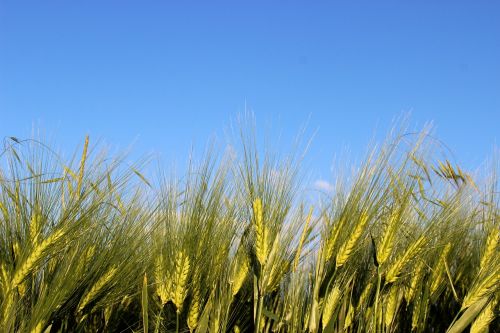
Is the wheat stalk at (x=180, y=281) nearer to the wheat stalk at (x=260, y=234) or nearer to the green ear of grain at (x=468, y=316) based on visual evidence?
the wheat stalk at (x=260, y=234)

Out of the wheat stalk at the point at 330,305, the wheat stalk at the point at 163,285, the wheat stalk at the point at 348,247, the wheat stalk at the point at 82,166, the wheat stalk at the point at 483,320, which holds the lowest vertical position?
the wheat stalk at the point at 483,320

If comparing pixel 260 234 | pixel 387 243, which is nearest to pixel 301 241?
pixel 260 234

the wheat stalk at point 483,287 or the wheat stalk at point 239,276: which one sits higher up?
the wheat stalk at point 239,276

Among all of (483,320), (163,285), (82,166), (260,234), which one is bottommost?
(483,320)

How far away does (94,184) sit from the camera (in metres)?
1.64

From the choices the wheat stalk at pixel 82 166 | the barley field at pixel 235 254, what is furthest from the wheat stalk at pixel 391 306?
the wheat stalk at pixel 82 166

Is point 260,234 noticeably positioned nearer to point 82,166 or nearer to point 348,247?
point 348,247

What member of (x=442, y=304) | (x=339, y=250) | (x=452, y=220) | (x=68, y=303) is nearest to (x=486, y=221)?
(x=452, y=220)

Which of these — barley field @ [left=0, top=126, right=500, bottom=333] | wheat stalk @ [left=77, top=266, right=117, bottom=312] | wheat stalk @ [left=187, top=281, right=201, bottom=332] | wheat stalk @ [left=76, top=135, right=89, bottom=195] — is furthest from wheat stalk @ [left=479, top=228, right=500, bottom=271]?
wheat stalk @ [left=76, top=135, right=89, bottom=195]

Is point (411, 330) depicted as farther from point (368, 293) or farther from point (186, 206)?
point (186, 206)

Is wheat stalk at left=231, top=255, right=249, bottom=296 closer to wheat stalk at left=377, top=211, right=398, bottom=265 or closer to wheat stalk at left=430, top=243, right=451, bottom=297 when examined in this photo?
wheat stalk at left=377, top=211, right=398, bottom=265

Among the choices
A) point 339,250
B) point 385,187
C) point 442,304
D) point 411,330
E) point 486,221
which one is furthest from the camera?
point 442,304

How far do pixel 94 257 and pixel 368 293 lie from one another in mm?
764

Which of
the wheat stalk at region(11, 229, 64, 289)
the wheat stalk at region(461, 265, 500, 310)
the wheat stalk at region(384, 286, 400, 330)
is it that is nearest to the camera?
the wheat stalk at region(11, 229, 64, 289)
